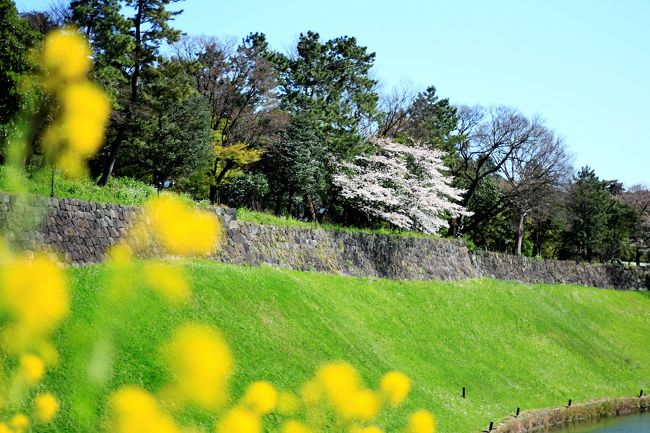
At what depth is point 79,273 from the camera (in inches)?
645

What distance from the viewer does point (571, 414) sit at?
24.8m

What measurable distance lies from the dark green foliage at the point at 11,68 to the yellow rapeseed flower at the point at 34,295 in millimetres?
5645

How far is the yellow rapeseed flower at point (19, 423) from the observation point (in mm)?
10359

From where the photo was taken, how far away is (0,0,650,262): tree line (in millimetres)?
A: 24578

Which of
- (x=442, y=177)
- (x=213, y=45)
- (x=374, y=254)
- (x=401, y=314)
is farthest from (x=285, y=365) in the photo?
(x=442, y=177)

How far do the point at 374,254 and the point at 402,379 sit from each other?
10141mm

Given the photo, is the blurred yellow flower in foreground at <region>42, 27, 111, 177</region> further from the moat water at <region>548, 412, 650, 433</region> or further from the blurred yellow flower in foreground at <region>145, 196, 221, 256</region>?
the moat water at <region>548, 412, 650, 433</region>

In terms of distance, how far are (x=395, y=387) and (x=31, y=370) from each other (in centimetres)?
930

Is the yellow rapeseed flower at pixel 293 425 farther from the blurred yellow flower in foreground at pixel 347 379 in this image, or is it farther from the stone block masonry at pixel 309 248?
the stone block masonry at pixel 309 248

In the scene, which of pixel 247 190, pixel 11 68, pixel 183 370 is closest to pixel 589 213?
pixel 247 190

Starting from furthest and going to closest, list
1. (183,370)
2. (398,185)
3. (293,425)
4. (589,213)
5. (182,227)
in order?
(589,213) < (398,185) < (182,227) < (293,425) < (183,370)

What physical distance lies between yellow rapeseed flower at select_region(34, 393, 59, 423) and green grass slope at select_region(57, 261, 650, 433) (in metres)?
0.23

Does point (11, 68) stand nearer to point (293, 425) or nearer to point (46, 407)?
point (46, 407)

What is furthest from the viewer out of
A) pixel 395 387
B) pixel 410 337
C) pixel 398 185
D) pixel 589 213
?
pixel 589 213
